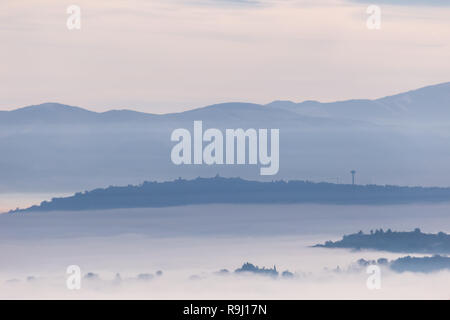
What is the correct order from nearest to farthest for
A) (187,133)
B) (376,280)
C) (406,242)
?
1. (376,280)
2. (187,133)
3. (406,242)

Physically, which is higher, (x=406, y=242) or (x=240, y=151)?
(x=240, y=151)
